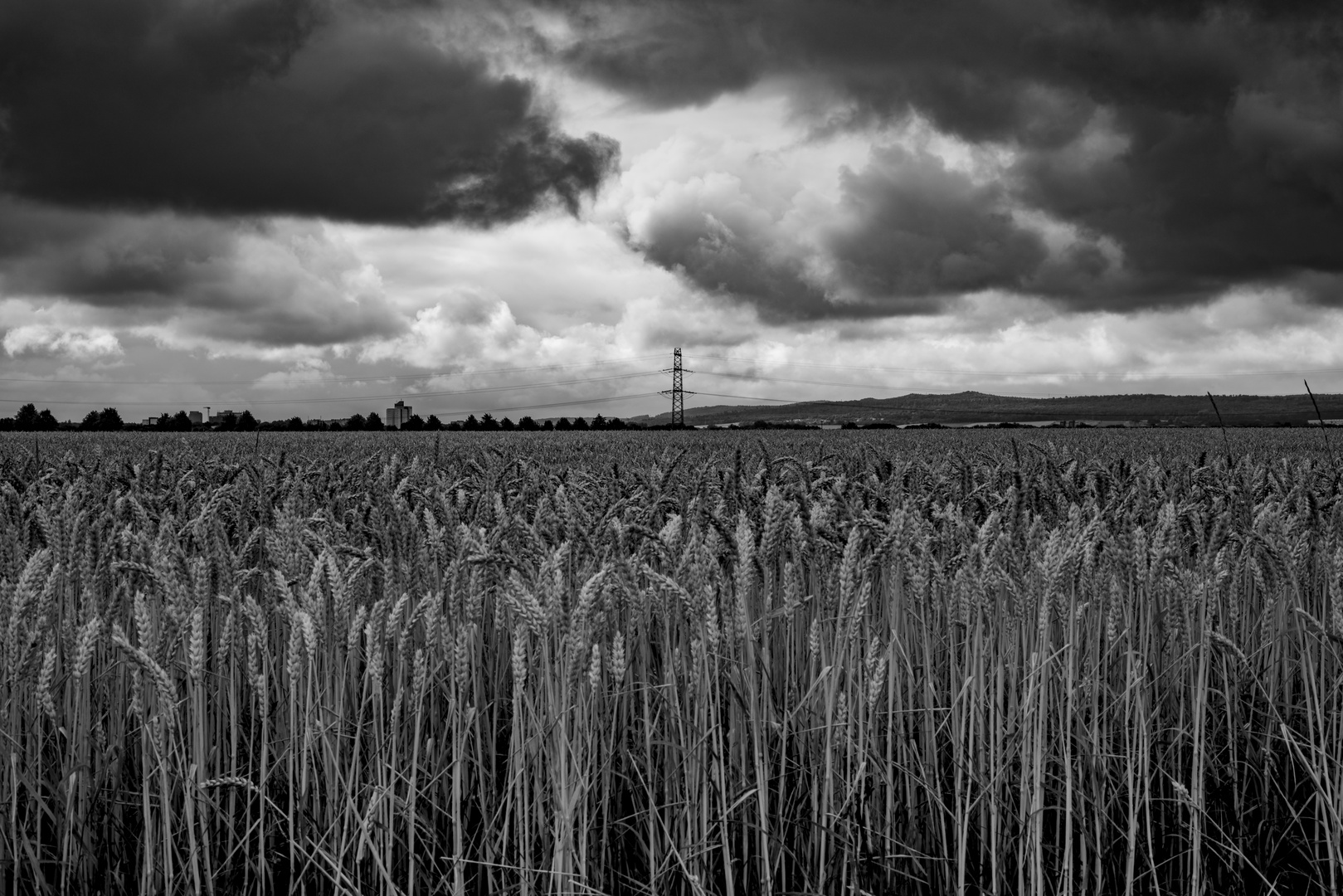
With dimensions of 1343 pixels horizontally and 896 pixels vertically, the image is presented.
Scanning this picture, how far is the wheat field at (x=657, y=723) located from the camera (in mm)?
2305

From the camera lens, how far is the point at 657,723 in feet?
9.34

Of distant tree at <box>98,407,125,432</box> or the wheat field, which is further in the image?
distant tree at <box>98,407,125,432</box>

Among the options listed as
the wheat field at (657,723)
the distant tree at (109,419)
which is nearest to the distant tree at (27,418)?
the distant tree at (109,419)

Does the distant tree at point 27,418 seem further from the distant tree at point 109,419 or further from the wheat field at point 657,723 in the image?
the wheat field at point 657,723

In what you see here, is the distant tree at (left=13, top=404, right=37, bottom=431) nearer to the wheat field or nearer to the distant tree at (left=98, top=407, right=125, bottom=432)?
the distant tree at (left=98, top=407, right=125, bottom=432)

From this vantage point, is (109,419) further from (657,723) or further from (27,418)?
(657,723)

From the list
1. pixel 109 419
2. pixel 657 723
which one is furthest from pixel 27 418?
pixel 657 723

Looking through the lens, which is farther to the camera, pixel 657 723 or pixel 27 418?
pixel 27 418

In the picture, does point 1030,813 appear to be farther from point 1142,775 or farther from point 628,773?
point 628,773

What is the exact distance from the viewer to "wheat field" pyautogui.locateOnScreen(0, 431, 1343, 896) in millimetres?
Result: 2305

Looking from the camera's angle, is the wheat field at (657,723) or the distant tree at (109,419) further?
the distant tree at (109,419)

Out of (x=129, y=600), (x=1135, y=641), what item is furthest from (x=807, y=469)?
(x=129, y=600)

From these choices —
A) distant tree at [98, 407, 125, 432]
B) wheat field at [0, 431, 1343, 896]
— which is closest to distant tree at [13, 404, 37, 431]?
distant tree at [98, 407, 125, 432]

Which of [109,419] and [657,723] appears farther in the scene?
[109,419]
